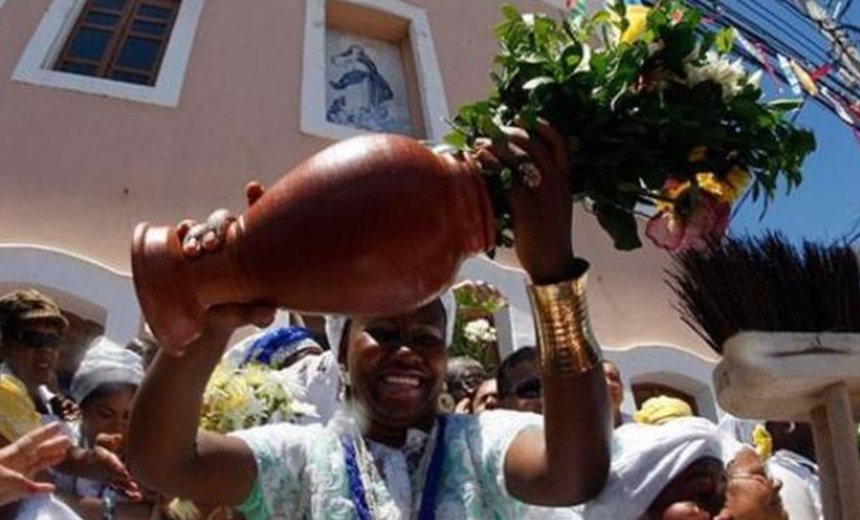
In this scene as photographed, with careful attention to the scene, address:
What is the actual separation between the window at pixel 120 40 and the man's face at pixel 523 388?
482 centimetres

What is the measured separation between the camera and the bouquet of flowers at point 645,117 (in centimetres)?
142

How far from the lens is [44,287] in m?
5.78

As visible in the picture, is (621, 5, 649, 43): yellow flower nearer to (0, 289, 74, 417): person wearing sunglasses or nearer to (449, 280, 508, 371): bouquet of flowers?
(0, 289, 74, 417): person wearing sunglasses

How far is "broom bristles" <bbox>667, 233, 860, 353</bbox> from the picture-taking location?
1713 millimetres

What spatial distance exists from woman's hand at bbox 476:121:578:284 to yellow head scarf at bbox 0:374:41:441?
5.15 ft

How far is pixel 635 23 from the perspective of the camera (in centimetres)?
153

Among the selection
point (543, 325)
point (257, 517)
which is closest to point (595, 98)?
point (543, 325)

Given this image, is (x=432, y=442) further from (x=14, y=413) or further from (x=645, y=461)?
(x=14, y=413)

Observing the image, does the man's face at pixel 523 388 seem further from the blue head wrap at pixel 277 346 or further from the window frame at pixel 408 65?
the window frame at pixel 408 65

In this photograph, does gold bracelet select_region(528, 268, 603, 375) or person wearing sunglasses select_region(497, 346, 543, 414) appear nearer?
gold bracelet select_region(528, 268, 603, 375)

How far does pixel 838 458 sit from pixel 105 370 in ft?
8.34

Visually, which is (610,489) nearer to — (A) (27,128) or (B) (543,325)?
(B) (543,325)

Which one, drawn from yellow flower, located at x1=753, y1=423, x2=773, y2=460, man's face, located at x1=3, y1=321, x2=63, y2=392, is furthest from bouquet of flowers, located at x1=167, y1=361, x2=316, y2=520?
yellow flower, located at x1=753, y1=423, x2=773, y2=460

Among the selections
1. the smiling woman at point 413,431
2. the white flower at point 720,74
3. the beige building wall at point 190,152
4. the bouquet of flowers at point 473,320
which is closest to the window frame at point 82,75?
the beige building wall at point 190,152
